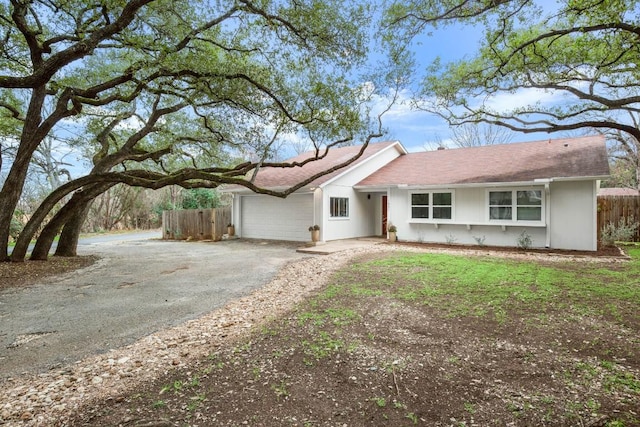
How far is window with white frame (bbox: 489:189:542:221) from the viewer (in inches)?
459

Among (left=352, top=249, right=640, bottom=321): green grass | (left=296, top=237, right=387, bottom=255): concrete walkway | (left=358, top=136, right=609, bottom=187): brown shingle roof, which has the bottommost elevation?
(left=352, top=249, right=640, bottom=321): green grass

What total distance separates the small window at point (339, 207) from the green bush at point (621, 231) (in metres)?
9.78

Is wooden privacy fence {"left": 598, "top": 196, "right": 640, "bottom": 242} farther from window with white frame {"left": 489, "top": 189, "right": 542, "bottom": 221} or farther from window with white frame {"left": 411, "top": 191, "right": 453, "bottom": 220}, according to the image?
window with white frame {"left": 411, "top": 191, "right": 453, "bottom": 220}

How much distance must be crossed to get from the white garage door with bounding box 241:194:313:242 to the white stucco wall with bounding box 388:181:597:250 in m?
3.83

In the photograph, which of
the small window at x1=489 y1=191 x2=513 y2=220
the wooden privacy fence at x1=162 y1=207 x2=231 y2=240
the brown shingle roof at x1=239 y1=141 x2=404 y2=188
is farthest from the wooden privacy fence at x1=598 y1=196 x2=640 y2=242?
the wooden privacy fence at x1=162 y1=207 x2=231 y2=240

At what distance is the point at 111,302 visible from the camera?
5.78m

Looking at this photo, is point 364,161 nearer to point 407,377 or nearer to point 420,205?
point 420,205

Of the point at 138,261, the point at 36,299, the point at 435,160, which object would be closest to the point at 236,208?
the point at 138,261

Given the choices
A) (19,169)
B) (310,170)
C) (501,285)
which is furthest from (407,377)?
(310,170)

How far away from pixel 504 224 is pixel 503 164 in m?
2.77

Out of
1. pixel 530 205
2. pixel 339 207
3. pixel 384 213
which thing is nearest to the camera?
pixel 530 205

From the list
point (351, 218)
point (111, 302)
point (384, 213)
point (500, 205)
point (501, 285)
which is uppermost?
point (500, 205)

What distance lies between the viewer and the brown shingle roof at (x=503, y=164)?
11477 millimetres

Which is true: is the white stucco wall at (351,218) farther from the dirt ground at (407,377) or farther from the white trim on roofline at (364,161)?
the dirt ground at (407,377)
